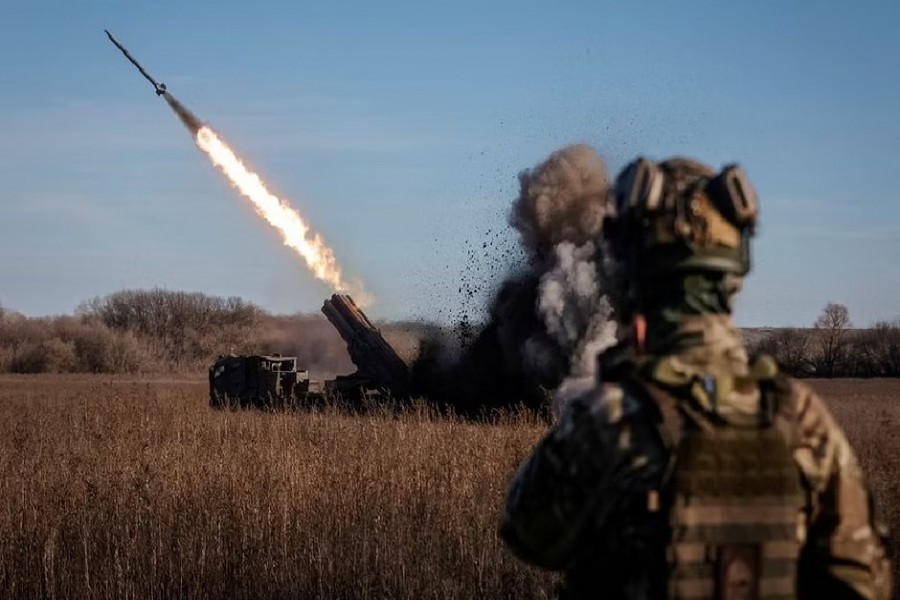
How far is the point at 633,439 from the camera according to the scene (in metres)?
2.89

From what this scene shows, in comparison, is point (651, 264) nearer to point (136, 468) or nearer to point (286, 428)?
point (136, 468)

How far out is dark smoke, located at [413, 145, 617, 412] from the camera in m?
22.2

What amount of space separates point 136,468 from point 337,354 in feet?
98.2

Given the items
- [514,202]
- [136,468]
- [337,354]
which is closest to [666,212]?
[136,468]

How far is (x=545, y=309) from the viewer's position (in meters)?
22.4

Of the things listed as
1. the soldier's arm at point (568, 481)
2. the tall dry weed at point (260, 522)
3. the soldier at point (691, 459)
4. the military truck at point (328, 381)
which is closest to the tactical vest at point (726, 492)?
the soldier at point (691, 459)

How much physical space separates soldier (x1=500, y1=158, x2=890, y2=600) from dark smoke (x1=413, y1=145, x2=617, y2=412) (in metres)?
18.4

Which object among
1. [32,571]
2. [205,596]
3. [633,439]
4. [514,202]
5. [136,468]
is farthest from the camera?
[514,202]

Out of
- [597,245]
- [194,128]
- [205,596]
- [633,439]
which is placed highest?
[194,128]

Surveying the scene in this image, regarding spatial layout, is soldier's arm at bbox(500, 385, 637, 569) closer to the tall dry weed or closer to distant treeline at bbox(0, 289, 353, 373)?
the tall dry weed

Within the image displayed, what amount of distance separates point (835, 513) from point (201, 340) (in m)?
64.6

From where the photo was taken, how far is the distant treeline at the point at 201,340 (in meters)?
45.2

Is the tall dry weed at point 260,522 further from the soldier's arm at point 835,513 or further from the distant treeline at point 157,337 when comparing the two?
the distant treeline at point 157,337

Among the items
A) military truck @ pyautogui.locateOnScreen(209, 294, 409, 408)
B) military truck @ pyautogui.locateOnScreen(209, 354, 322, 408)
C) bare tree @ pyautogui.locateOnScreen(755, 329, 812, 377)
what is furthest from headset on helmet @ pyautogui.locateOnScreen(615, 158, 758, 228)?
bare tree @ pyautogui.locateOnScreen(755, 329, 812, 377)
